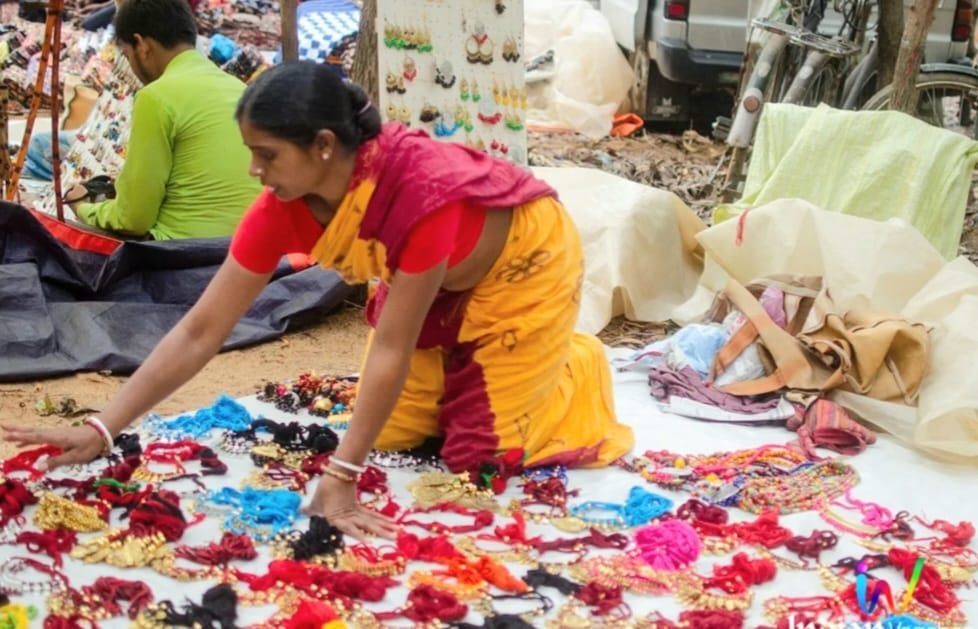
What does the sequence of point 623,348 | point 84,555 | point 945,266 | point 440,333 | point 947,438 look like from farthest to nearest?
point 623,348
point 945,266
point 947,438
point 440,333
point 84,555

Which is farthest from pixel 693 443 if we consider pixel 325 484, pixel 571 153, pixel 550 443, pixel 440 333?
pixel 571 153

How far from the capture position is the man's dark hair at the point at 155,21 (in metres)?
3.99

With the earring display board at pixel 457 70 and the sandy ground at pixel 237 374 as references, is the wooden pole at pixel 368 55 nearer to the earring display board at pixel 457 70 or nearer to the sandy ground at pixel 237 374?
the earring display board at pixel 457 70

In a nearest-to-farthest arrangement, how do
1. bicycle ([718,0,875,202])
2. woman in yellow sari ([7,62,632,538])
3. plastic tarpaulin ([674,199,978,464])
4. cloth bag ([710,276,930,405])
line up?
woman in yellow sari ([7,62,632,538])
plastic tarpaulin ([674,199,978,464])
cloth bag ([710,276,930,405])
bicycle ([718,0,875,202])

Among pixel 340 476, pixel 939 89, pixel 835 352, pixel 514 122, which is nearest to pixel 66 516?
pixel 340 476

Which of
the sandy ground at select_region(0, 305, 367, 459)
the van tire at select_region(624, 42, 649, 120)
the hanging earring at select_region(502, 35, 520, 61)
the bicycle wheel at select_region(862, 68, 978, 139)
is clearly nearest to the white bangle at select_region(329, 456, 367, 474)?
the sandy ground at select_region(0, 305, 367, 459)

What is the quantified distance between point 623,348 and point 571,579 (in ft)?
5.73

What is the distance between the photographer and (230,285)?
2506 millimetres

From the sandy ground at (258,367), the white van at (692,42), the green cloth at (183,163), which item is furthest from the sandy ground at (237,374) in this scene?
the white van at (692,42)

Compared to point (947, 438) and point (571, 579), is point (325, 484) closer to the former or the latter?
point (571, 579)

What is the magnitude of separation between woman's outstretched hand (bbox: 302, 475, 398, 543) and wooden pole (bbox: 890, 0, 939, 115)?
3333mm

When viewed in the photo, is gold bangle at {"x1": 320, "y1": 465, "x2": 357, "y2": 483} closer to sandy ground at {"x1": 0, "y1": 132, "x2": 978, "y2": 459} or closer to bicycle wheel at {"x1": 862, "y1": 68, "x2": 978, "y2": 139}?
sandy ground at {"x1": 0, "y1": 132, "x2": 978, "y2": 459}

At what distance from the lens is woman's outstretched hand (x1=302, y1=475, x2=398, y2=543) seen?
2.40 metres

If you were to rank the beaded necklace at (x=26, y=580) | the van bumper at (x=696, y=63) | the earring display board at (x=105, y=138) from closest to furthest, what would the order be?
the beaded necklace at (x=26, y=580) < the earring display board at (x=105, y=138) < the van bumper at (x=696, y=63)
